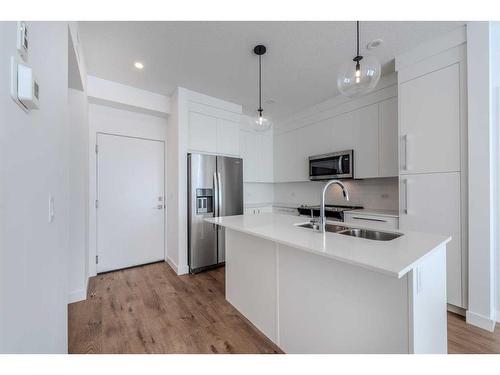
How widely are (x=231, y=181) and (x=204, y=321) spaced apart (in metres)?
2.04

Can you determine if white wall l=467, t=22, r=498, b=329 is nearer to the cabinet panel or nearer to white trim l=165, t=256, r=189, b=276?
white trim l=165, t=256, r=189, b=276

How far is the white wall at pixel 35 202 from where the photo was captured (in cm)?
61

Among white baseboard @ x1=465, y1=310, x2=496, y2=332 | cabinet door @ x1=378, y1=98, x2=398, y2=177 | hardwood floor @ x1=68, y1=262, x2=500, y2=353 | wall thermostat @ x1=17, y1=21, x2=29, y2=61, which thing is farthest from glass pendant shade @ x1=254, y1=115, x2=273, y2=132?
white baseboard @ x1=465, y1=310, x2=496, y2=332

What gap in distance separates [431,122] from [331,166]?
147 centimetres

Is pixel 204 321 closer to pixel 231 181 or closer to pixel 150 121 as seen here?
pixel 231 181

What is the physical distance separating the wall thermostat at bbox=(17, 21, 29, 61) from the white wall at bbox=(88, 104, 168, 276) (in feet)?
8.33

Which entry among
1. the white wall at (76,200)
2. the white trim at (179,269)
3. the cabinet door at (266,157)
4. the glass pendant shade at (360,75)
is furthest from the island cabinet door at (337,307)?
the cabinet door at (266,157)

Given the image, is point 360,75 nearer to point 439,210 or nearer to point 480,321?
Result: point 439,210

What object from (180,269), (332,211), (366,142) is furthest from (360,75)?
A: (180,269)

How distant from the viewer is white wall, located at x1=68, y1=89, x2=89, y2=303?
2.20 m

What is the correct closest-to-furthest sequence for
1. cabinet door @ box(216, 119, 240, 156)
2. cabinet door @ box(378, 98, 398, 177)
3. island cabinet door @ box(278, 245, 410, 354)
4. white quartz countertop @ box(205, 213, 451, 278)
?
white quartz countertop @ box(205, 213, 451, 278), island cabinet door @ box(278, 245, 410, 354), cabinet door @ box(378, 98, 398, 177), cabinet door @ box(216, 119, 240, 156)

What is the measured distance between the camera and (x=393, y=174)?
2.77 m

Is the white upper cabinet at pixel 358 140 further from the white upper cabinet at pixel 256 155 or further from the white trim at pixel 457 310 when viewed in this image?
the white trim at pixel 457 310

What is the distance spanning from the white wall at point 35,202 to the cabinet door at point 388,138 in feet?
11.1
